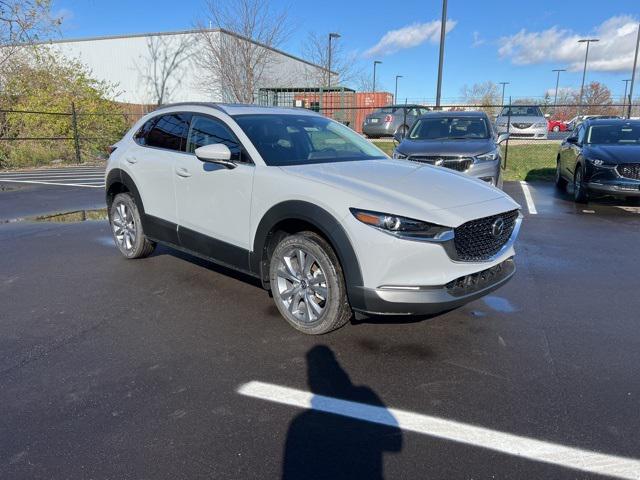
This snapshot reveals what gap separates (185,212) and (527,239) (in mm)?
4715

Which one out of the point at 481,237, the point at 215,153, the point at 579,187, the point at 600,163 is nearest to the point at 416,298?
the point at 481,237

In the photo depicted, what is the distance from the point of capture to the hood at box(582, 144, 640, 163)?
8.59 metres

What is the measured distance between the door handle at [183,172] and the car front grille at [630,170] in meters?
7.57

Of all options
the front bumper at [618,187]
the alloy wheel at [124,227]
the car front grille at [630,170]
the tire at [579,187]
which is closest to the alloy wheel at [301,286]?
the alloy wheel at [124,227]

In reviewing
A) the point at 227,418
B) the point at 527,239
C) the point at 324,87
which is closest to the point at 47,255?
the point at 227,418

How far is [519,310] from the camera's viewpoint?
14.3ft

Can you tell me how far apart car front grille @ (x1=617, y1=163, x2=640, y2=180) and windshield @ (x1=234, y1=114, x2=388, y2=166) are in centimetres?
574

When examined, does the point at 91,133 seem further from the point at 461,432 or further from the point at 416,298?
the point at 461,432

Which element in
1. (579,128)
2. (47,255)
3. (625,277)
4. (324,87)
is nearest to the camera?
(625,277)

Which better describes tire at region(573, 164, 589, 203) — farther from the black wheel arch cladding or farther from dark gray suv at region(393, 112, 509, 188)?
the black wheel arch cladding

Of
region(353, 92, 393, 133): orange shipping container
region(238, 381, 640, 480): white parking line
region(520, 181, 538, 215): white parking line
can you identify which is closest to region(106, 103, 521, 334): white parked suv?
region(238, 381, 640, 480): white parking line

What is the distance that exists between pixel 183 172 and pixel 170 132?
673mm

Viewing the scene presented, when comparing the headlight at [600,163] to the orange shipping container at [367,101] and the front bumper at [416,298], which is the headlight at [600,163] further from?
the orange shipping container at [367,101]

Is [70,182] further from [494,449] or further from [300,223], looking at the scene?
[494,449]
